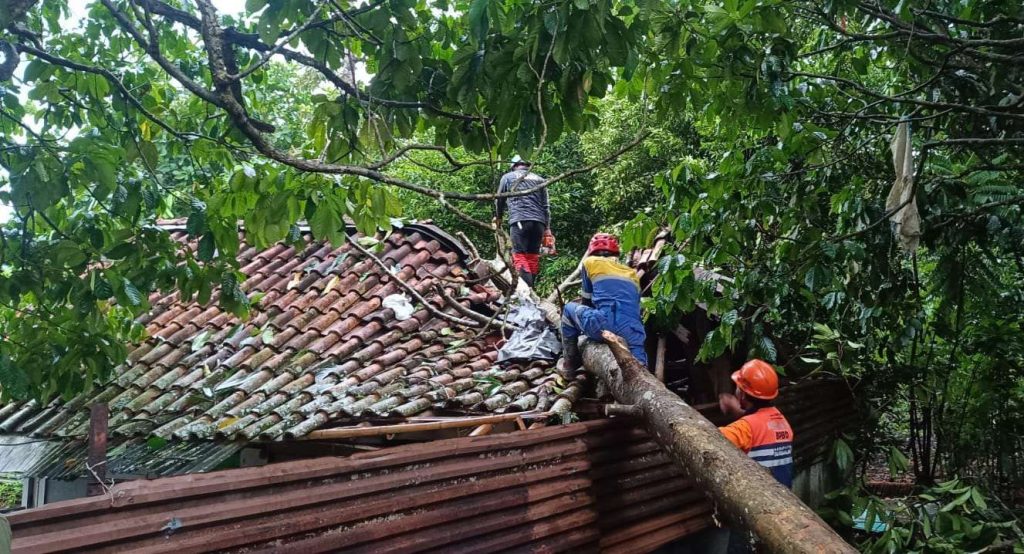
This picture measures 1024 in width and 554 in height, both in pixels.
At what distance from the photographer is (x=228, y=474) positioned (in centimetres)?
261

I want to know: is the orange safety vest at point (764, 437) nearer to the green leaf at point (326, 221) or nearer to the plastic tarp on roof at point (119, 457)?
the green leaf at point (326, 221)

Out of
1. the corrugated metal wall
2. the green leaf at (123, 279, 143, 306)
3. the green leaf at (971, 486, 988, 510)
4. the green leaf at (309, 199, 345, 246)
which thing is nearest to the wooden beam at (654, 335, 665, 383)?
the corrugated metal wall

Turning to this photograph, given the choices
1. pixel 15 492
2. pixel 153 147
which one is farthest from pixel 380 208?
pixel 15 492

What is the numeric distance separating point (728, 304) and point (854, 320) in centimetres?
206

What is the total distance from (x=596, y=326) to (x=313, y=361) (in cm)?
224

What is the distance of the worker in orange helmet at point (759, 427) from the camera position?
4109 millimetres

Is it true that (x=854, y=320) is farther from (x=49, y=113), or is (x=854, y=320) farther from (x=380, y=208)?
(x=49, y=113)

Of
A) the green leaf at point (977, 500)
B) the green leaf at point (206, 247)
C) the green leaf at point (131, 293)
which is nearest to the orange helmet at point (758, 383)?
the green leaf at point (977, 500)

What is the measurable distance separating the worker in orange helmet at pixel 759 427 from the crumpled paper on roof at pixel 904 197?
1135mm

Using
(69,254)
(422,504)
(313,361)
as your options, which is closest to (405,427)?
(422,504)

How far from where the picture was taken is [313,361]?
19.1 ft

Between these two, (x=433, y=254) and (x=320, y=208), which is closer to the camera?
(x=320, y=208)

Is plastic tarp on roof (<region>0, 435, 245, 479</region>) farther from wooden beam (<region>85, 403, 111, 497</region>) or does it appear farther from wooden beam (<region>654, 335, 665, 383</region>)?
wooden beam (<region>654, 335, 665, 383</region>)

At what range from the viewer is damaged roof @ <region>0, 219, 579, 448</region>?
A: 4.67m
